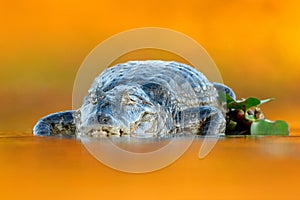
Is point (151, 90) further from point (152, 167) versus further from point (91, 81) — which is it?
point (152, 167)

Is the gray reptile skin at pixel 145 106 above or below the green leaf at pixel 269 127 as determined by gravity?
above

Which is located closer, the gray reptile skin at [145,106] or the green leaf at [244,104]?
the gray reptile skin at [145,106]

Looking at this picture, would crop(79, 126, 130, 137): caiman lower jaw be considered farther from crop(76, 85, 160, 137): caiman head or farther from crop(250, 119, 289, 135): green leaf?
crop(250, 119, 289, 135): green leaf

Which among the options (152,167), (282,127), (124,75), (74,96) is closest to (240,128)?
(282,127)

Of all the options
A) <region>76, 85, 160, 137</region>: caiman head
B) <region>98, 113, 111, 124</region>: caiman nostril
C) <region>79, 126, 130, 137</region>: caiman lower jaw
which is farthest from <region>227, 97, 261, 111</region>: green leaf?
<region>98, 113, 111, 124</region>: caiman nostril

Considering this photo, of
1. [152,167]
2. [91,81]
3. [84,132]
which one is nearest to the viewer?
[152,167]

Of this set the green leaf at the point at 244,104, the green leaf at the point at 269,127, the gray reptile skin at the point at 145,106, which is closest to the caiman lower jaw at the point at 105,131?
the gray reptile skin at the point at 145,106

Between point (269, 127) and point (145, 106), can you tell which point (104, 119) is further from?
point (269, 127)

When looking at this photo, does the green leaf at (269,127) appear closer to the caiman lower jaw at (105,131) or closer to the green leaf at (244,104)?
the green leaf at (244,104)
